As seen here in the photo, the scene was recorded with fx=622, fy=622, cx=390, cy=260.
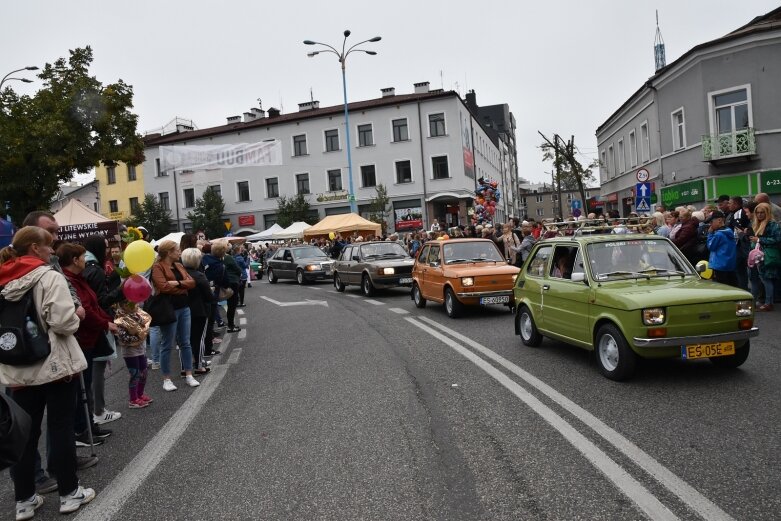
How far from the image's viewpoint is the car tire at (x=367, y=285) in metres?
18.1

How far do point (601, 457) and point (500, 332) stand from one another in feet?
19.3

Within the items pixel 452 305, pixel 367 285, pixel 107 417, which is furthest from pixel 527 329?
pixel 367 285

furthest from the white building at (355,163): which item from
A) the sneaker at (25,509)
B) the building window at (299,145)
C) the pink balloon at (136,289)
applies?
the sneaker at (25,509)

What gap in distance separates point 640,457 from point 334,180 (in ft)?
153

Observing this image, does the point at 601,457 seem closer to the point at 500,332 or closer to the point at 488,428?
the point at 488,428

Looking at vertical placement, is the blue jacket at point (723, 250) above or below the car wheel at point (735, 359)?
above

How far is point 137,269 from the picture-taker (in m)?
6.38

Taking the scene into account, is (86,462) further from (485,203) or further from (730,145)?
(730,145)

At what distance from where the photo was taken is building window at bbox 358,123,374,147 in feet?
159

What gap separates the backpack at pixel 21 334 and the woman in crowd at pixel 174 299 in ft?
10.4

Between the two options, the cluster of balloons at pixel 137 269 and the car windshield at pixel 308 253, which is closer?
the cluster of balloons at pixel 137 269

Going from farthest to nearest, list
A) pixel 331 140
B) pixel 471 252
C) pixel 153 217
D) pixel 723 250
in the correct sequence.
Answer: pixel 153 217 → pixel 331 140 → pixel 471 252 → pixel 723 250

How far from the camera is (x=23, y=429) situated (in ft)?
11.2

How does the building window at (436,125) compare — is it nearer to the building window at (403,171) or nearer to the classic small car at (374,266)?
the building window at (403,171)
